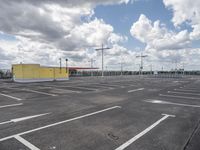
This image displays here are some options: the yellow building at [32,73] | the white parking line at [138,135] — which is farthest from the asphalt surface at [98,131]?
the yellow building at [32,73]

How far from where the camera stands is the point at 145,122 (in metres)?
5.73

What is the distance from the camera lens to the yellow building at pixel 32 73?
2503 cm

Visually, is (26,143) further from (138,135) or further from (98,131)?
(138,135)

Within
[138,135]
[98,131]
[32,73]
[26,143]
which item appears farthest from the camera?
[32,73]

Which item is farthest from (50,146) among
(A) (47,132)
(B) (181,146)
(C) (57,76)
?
(C) (57,76)

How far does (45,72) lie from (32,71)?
2617 millimetres

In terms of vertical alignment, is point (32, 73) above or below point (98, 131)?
above

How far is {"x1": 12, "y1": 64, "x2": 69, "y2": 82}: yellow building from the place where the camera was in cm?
2503

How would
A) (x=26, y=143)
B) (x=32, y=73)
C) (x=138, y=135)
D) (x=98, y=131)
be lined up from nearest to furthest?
(x=26, y=143) < (x=138, y=135) < (x=98, y=131) < (x=32, y=73)

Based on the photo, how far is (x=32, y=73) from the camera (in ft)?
84.7

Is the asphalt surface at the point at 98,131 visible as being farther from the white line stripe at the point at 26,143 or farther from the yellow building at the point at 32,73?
the yellow building at the point at 32,73

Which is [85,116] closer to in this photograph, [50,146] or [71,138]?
[71,138]

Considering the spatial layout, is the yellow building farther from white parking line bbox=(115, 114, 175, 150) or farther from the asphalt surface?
white parking line bbox=(115, 114, 175, 150)

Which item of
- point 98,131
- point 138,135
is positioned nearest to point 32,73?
point 98,131
